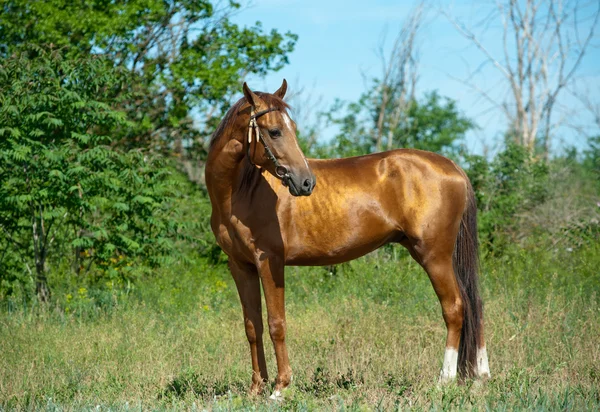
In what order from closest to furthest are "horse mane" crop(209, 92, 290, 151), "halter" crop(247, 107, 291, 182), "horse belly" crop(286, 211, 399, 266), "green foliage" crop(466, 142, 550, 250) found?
1. "halter" crop(247, 107, 291, 182)
2. "horse mane" crop(209, 92, 290, 151)
3. "horse belly" crop(286, 211, 399, 266)
4. "green foliage" crop(466, 142, 550, 250)

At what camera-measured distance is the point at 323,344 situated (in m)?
6.54

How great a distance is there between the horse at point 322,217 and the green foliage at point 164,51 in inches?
329

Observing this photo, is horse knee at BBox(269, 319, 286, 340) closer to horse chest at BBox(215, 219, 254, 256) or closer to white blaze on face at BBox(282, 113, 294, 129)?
horse chest at BBox(215, 219, 254, 256)

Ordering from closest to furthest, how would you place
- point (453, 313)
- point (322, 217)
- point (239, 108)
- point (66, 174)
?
point (239, 108)
point (322, 217)
point (453, 313)
point (66, 174)

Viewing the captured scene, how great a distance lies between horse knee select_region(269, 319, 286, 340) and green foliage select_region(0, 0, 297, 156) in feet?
28.8

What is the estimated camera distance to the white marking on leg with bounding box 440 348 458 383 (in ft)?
16.4

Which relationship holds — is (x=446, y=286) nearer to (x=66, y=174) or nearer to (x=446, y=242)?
(x=446, y=242)

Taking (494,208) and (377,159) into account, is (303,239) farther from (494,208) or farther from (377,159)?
(494,208)

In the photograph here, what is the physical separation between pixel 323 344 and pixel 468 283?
6.02 ft

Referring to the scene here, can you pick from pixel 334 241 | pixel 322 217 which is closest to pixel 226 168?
pixel 322 217

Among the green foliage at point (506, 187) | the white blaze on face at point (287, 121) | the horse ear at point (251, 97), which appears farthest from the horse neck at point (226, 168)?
the green foliage at point (506, 187)

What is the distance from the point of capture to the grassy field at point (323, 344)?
4688 millimetres

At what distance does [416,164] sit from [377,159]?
324mm

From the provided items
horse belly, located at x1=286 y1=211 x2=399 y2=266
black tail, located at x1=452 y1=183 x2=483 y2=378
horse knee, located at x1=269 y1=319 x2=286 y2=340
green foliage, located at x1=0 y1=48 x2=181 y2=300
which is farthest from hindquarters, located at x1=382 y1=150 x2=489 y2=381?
green foliage, located at x1=0 y1=48 x2=181 y2=300
